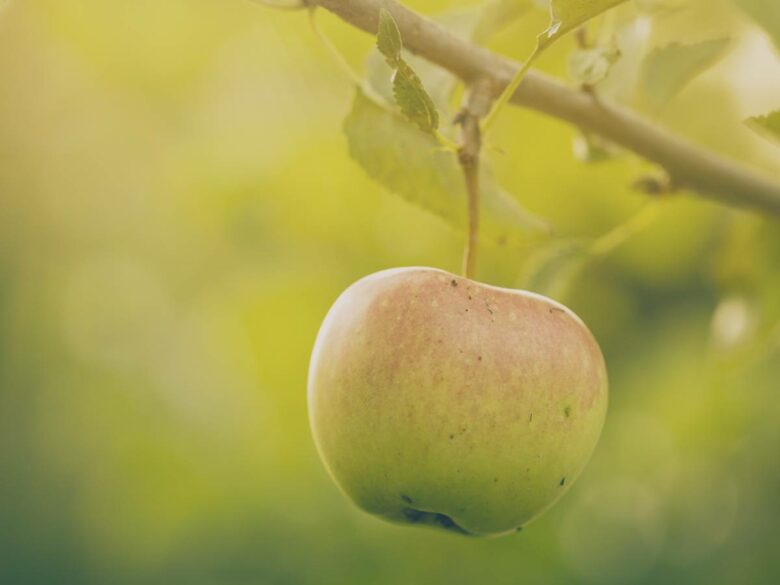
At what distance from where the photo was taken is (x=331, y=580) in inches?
97.0

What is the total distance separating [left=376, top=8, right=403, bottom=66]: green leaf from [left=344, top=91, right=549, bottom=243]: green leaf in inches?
9.8

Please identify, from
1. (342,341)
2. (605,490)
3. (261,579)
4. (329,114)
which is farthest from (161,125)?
(342,341)

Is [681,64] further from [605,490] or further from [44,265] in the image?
[44,265]

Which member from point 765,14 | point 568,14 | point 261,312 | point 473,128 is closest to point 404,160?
point 473,128

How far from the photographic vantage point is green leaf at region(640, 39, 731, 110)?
4.01 feet

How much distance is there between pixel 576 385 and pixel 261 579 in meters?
2.09

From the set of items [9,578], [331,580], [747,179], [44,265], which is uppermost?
[747,179]

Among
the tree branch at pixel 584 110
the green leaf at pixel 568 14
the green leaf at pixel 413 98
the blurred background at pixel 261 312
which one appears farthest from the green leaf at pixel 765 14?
the blurred background at pixel 261 312

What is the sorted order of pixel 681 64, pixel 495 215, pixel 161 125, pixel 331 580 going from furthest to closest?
1. pixel 161 125
2. pixel 331 580
3. pixel 681 64
4. pixel 495 215

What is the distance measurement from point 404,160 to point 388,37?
28cm

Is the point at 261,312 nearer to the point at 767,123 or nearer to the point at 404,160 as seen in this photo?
the point at 404,160

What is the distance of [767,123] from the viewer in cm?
90

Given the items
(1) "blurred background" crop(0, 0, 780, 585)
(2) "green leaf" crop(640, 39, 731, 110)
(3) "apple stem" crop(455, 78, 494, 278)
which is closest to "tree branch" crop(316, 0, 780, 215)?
(3) "apple stem" crop(455, 78, 494, 278)

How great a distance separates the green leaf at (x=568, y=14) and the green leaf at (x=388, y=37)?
120mm
